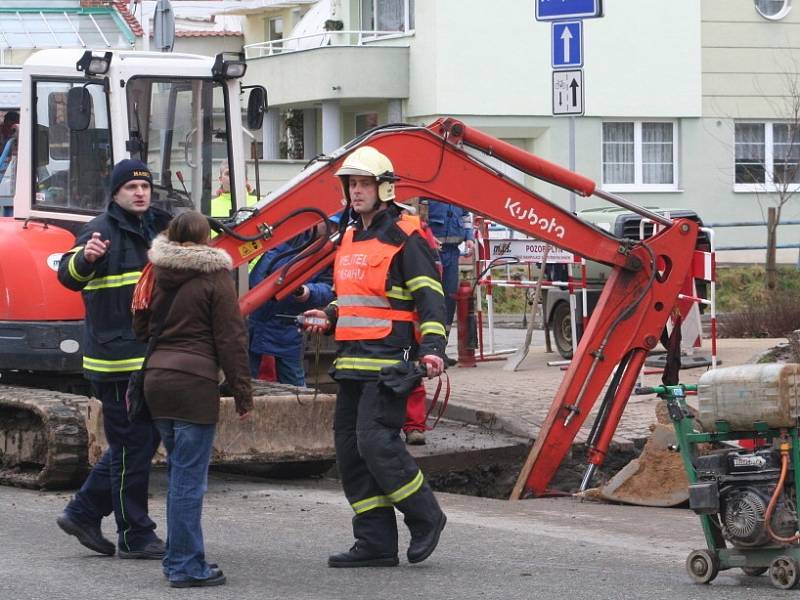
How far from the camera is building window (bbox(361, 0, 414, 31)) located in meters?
33.9

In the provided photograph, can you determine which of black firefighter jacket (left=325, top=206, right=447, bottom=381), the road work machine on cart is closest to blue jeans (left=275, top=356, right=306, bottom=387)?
black firefighter jacket (left=325, top=206, right=447, bottom=381)

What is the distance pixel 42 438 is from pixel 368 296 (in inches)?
138

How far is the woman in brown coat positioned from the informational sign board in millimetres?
8615

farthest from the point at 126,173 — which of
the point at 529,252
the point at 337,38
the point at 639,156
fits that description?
the point at 337,38

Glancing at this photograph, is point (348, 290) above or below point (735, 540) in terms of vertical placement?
above

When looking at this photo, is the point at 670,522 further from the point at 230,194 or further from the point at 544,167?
the point at 230,194

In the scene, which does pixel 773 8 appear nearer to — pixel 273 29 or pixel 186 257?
pixel 273 29

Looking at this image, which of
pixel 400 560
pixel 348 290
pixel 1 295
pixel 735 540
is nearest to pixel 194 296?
pixel 348 290

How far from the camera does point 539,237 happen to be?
34.3ft

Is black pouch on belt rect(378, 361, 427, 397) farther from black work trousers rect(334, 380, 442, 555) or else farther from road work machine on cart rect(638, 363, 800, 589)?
road work machine on cart rect(638, 363, 800, 589)

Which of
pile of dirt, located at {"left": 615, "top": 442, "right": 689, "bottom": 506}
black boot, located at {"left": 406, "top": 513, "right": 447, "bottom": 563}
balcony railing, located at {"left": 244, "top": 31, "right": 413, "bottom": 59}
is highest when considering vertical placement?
balcony railing, located at {"left": 244, "top": 31, "right": 413, "bottom": 59}

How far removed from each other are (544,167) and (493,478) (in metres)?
2.55

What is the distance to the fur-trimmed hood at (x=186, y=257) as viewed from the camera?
741 centimetres

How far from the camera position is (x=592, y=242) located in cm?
1059
